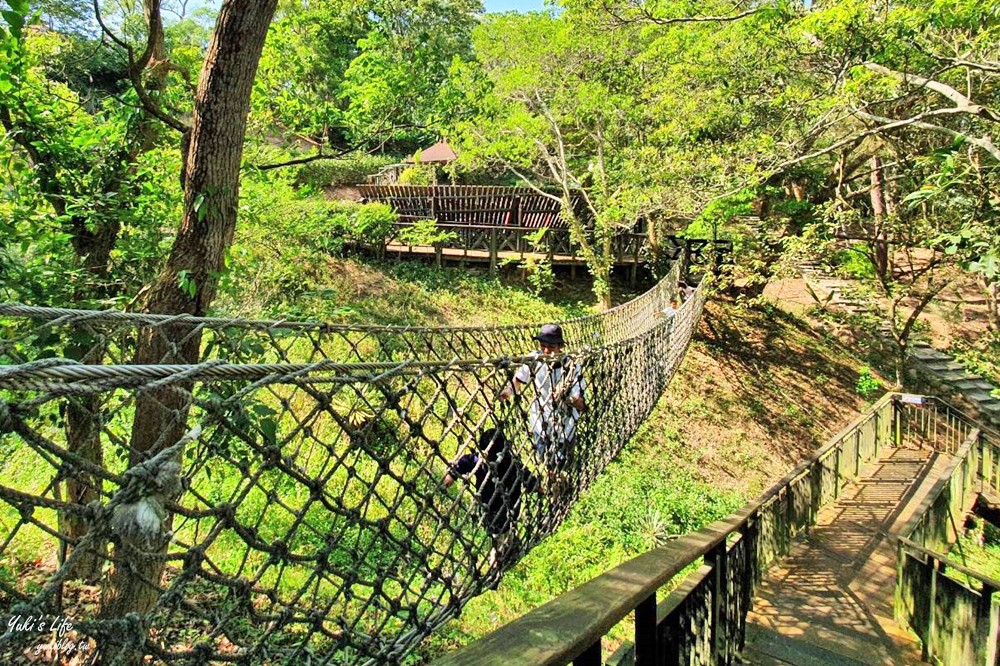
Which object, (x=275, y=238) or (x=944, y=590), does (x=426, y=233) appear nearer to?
(x=275, y=238)

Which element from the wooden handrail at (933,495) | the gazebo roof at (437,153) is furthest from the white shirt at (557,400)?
the gazebo roof at (437,153)

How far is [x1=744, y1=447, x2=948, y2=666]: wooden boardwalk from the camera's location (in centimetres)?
200

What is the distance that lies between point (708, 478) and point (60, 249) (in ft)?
20.0

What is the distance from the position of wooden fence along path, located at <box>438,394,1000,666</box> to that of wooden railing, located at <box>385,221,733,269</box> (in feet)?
11.8

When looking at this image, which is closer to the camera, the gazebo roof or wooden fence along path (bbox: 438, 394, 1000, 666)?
wooden fence along path (bbox: 438, 394, 1000, 666)

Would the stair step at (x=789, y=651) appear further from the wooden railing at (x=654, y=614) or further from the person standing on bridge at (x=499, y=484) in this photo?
the person standing on bridge at (x=499, y=484)

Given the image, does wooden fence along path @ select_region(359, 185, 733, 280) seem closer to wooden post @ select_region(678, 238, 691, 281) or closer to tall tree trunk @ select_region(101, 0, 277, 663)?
wooden post @ select_region(678, 238, 691, 281)

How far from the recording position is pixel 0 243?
5.85ft

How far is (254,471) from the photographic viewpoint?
1.33 metres

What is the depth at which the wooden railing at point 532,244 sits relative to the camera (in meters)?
7.94

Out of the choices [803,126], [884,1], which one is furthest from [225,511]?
[803,126]

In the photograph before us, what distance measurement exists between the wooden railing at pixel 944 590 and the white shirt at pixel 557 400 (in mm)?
1578

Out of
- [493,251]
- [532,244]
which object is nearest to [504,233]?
[493,251]

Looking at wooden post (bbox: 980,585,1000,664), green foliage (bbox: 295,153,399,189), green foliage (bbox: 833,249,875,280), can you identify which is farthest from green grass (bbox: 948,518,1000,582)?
green foliage (bbox: 295,153,399,189)
